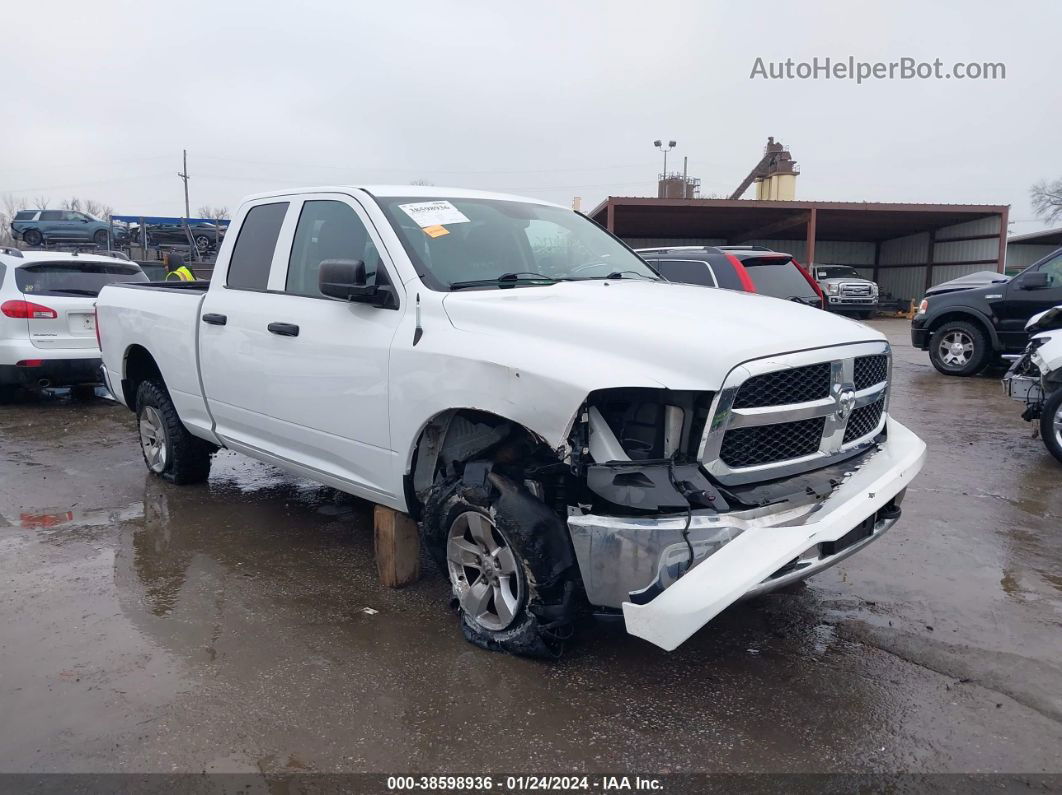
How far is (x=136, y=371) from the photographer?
608 cm

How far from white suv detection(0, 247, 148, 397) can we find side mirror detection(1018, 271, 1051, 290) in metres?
11.4

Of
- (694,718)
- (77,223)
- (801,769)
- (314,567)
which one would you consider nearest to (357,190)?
(314,567)

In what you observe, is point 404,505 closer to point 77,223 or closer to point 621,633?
point 621,633

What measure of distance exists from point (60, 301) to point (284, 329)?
236 inches

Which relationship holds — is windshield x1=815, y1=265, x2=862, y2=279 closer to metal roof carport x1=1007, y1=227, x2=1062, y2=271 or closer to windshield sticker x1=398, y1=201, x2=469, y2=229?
metal roof carport x1=1007, y1=227, x2=1062, y2=271

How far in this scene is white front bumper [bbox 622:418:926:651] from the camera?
2.57 m

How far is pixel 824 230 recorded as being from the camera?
33531mm

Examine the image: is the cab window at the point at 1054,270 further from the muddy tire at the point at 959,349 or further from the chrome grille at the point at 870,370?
the chrome grille at the point at 870,370

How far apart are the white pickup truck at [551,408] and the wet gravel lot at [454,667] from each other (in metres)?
0.39

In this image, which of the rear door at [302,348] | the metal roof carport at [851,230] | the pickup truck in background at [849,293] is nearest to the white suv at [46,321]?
the rear door at [302,348]

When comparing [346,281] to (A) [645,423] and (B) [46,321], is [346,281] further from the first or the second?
(B) [46,321]

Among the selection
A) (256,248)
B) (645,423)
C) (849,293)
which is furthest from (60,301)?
(849,293)

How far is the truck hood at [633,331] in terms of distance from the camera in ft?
9.27

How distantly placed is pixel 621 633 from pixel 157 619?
2163mm
